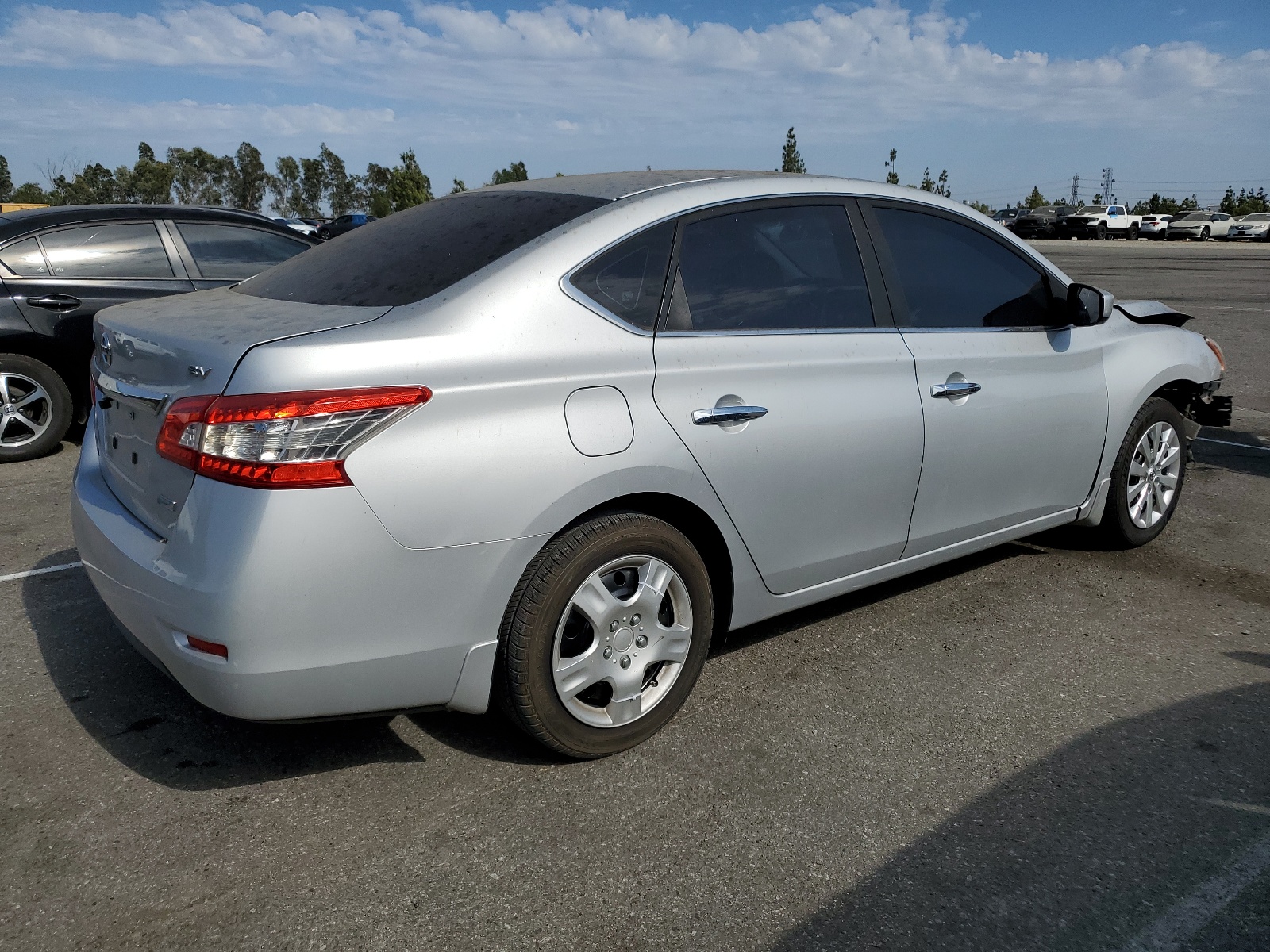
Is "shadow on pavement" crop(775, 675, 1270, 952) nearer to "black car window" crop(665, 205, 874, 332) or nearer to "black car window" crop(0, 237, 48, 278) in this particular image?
"black car window" crop(665, 205, 874, 332)

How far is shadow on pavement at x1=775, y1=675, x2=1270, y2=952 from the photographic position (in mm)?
2342

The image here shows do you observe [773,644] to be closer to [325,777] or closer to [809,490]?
[809,490]

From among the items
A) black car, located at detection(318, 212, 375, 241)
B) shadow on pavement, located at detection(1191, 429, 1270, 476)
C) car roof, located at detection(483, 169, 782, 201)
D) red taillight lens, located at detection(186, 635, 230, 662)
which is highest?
car roof, located at detection(483, 169, 782, 201)

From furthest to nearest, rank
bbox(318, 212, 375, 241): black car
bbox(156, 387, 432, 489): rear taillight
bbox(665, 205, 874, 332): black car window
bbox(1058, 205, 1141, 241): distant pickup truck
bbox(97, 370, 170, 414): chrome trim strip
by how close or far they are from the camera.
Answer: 1. bbox(1058, 205, 1141, 241): distant pickup truck
2. bbox(318, 212, 375, 241): black car
3. bbox(665, 205, 874, 332): black car window
4. bbox(97, 370, 170, 414): chrome trim strip
5. bbox(156, 387, 432, 489): rear taillight

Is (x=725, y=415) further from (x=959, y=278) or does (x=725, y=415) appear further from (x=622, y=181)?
(x=959, y=278)

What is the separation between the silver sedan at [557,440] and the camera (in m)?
2.51

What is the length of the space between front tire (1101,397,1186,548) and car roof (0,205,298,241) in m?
5.66

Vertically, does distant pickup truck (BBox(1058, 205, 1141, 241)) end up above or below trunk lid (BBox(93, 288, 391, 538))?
above

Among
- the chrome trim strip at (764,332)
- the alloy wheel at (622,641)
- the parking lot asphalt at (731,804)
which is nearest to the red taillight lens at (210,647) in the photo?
the parking lot asphalt at (731,804)

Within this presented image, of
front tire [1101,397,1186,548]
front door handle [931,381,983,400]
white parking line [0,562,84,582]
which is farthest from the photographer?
front tire [1101,397,1186,548]

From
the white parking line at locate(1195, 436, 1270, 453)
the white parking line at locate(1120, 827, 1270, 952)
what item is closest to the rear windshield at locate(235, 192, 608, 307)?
the white parking line at locate(1120, 827, 1270, 952)

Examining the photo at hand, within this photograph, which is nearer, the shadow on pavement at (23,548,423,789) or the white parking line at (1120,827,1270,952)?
the white parking line at (1120,827,1270,952)

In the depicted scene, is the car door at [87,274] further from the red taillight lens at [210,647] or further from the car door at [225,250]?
the red taillight lens at [210,647]

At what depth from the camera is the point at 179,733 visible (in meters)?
3.21
